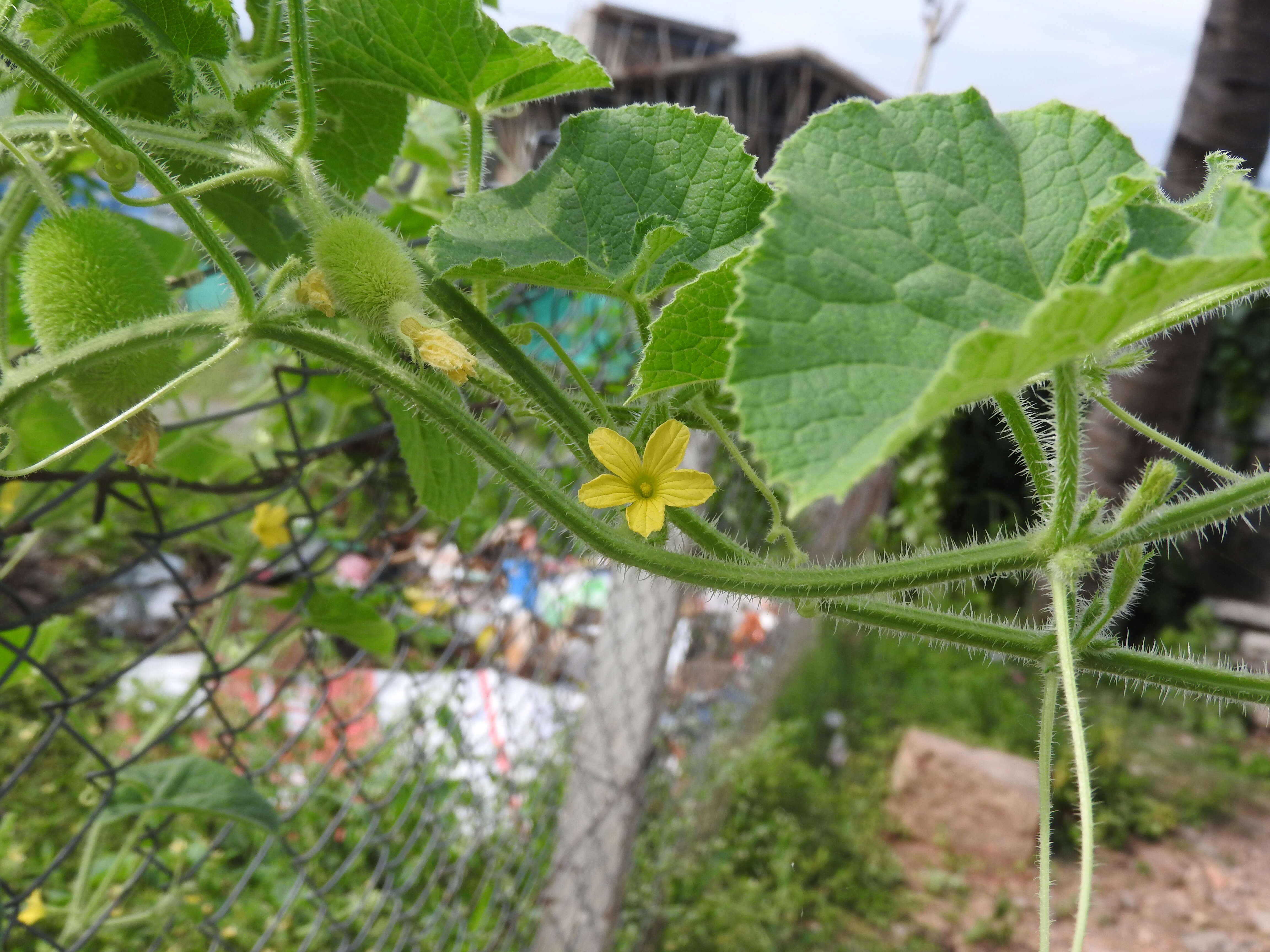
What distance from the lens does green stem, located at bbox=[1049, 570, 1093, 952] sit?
0.42m

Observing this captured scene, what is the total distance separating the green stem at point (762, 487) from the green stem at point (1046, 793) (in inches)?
5.8

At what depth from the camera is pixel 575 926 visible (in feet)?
6.15

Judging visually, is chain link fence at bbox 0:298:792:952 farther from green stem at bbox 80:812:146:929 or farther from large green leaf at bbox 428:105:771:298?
large green leaf at bbox 428:105:771:298

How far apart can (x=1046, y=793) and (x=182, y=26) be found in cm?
61

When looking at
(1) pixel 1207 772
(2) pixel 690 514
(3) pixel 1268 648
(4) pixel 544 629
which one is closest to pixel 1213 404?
(3) pixel 1268 648

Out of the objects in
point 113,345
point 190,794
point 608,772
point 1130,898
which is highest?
point 1130,898

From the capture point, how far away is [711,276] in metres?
0.46

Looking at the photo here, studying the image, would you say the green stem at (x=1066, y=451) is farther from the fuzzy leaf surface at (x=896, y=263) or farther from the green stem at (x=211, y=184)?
the green stem at (x=211, y=184)

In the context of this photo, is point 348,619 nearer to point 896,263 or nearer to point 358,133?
point 358,133

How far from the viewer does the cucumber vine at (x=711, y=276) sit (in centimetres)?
34

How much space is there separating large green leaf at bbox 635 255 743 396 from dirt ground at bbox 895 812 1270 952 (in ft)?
9.37

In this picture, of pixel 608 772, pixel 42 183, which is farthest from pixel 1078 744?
pixel 608 772

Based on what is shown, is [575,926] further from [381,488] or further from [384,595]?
[381,488]

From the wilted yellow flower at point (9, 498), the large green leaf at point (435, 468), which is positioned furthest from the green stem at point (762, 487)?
the wilted yellow flower at point (9, 498)
